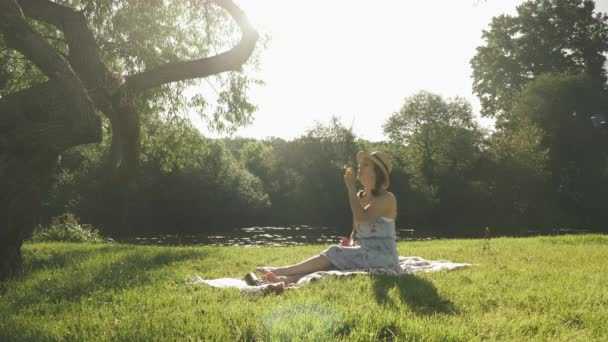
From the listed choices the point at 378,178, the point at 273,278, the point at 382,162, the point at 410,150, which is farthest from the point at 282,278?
the point at 410,150

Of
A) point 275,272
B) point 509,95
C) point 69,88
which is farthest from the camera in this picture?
point 509,95

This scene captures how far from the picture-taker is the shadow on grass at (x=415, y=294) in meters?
4.08

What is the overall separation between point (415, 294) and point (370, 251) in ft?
5.09

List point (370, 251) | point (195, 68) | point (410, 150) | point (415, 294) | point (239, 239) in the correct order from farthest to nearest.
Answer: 1. point (410, 150)
2. point (239, 239)
3. point (195, 68)
4. point (370, 251)
5. point (415, 294)

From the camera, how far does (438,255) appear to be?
863cm

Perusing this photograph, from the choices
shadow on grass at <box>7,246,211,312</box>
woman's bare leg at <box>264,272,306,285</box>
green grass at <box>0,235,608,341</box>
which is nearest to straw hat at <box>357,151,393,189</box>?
green grass at <box>0,235,608,341</box>

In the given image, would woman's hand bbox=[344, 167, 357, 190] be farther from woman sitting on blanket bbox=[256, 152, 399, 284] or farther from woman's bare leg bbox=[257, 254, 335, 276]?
woman's bare leg bbox=[257, 254, 335, 276]

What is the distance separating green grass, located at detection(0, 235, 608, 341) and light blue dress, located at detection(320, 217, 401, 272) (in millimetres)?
605

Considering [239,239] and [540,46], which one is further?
[540,46]

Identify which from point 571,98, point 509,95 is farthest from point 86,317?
Result: point 509,95

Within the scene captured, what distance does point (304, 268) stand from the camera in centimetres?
570

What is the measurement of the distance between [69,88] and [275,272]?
375 centimetres

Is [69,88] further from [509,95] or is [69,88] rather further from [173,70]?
[509,95]

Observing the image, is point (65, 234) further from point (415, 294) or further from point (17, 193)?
point (415, 294)
